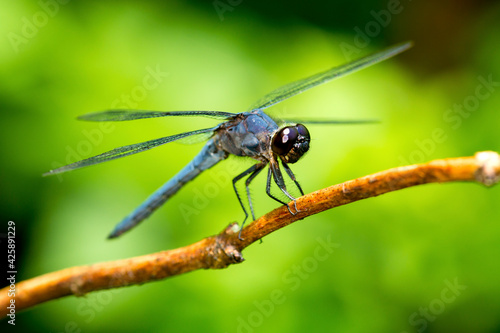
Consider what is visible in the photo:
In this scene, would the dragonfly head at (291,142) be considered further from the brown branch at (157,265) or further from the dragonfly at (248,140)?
the brown branch at (157,265)

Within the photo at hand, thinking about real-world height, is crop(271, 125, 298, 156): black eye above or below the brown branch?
above

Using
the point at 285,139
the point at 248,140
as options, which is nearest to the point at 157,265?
the point at 285,139

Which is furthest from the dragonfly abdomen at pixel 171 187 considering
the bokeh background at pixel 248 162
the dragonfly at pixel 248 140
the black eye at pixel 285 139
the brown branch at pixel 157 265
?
the brown branch at pixel 157 265

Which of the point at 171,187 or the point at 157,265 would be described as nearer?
the point at 157,265

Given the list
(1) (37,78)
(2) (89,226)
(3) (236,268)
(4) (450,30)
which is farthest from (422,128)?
(1) (37,78)

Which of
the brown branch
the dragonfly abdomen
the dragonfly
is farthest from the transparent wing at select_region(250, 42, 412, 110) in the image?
the brown branch

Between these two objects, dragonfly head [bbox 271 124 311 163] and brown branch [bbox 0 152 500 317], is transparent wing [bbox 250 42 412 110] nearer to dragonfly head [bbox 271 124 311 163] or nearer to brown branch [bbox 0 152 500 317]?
dragonfly head [bbox 271 124 311 163]

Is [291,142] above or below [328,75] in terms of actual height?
below

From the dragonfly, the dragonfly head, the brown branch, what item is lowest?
the brown branch

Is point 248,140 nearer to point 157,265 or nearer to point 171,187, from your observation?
point 171,187
